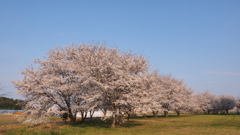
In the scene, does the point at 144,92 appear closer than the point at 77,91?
Yes

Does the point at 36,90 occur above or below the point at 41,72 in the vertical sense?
below

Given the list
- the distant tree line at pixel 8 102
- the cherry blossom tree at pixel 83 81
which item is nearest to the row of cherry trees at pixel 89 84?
the cherry blossom tree at pixel 83 81

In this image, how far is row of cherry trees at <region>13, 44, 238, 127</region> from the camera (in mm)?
24188

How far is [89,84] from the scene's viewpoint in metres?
26.0

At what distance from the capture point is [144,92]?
25.2m

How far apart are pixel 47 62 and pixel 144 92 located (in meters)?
16.7

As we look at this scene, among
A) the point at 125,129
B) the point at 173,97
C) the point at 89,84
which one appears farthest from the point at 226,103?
the point at 89,84

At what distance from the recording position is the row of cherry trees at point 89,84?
24.2 meters

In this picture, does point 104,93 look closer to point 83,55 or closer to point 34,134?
point 83,55

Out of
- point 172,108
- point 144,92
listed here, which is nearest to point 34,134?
point 144,92

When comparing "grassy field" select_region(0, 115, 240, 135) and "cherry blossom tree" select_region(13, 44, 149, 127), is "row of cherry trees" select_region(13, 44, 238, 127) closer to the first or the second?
"cherry blossom tree" select_region(13, 44, 149, 127)

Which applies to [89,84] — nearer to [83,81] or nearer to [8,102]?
[83,81]

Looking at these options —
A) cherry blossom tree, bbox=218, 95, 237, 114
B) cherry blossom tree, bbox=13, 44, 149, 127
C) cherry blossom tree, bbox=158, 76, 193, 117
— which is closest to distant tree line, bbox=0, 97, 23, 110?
cherry blossom tree, bbox=13, 44, 149, 127

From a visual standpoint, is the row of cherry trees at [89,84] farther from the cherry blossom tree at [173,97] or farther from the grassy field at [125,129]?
the cherry blossom tree at [173,97]
